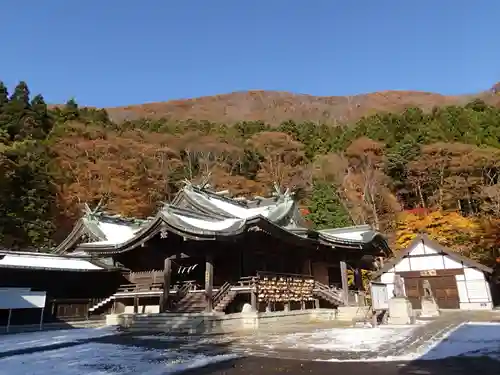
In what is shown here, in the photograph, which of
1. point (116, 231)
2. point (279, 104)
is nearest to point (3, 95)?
point (116, 231)

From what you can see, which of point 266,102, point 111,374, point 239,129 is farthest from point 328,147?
point 266,102

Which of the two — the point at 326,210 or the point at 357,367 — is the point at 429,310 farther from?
the point at 326,210

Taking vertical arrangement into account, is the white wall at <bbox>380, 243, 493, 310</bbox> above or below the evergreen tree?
below

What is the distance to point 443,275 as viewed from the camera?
30453mm

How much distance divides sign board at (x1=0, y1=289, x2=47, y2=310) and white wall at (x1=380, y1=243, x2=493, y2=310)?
74.6ft

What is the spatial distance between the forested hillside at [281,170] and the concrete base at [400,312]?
61.2 feet

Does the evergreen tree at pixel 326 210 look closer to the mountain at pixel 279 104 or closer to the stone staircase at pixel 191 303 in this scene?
the stone staircase at pixel 191 303

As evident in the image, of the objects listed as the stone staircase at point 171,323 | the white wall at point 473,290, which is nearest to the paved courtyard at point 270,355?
the stone staircase at point 171,323

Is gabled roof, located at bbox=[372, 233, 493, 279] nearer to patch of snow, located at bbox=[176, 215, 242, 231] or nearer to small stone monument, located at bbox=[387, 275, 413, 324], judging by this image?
small stone monument, located at bbox=[387, 275, 413, 324]

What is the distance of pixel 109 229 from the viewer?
89.3ft

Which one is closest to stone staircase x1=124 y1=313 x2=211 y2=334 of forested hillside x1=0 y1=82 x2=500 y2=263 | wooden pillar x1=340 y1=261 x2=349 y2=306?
wooden pillar x1=340 y1=261 x2=349 y2=306

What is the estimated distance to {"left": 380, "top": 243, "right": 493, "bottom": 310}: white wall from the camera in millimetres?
29072

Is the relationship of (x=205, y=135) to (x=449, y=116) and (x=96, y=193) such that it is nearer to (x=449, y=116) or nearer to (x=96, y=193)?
(x=96, y=193)

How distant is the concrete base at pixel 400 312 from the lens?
53.3 feet
